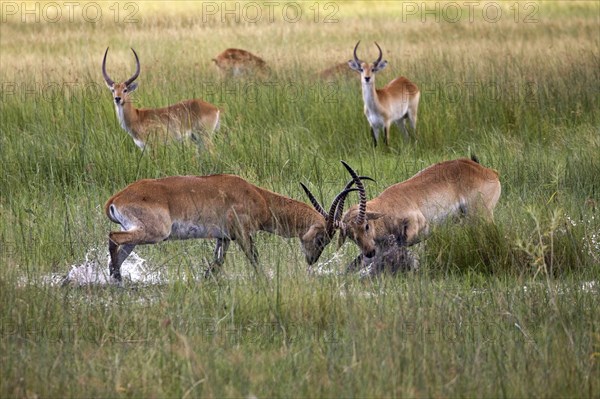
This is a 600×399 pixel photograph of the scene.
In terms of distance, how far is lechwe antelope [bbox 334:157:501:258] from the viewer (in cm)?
710

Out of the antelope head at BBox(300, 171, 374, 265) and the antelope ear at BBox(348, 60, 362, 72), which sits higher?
the antelope ear at BBox(348, 60, 362, 72)

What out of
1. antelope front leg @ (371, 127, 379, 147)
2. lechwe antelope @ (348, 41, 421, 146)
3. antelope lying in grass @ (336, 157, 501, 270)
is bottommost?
antelope front leg @ (371, 127, 379, 147)

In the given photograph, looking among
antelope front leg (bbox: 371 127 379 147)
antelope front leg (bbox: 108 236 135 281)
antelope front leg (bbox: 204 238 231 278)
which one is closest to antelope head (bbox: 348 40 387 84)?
antelope front leg (bbox: 371 127 379 147)

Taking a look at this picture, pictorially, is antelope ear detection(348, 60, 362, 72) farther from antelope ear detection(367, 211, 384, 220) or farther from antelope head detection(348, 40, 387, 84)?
antelope ear detection(367, 211, 384, 220)

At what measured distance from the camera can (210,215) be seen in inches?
275

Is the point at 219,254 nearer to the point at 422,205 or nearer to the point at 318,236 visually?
the point at 318,236

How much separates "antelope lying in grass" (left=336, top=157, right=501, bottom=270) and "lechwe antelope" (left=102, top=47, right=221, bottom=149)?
3620 millimetres

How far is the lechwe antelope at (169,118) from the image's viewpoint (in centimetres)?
1078

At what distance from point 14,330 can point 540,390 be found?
2487 mm

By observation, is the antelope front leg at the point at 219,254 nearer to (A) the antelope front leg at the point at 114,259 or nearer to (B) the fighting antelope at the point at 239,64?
(A) the antelope front leg at the point at 114,259

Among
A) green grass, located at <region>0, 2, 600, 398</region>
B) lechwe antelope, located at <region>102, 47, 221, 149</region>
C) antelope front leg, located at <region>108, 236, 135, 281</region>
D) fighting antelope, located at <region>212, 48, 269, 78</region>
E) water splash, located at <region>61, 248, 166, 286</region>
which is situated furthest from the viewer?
fighting antelope, located at <region>212, 48, 269, 78</region>

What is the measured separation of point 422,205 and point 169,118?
419 centimetres

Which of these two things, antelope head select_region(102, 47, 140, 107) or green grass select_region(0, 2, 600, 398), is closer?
green grass select_region(0, 2, 600, 398)

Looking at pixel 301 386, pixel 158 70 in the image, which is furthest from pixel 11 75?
pixel 301 386
